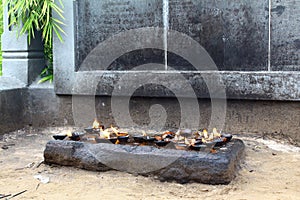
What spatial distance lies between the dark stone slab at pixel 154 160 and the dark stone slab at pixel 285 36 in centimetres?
121

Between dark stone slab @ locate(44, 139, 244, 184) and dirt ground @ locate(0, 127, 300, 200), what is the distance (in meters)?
0.06

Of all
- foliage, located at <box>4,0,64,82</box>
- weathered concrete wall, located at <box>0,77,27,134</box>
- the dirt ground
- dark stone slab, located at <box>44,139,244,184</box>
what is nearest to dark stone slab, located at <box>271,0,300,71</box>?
the dirt ground

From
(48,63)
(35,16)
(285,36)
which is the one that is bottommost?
(48,63)

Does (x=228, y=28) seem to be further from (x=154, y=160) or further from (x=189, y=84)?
(x=154, y=160)

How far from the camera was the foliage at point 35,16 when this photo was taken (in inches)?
207

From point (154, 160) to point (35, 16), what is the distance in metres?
3.00

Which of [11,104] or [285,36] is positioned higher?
[285,36]

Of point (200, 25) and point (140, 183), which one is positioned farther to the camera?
point (200, 25)

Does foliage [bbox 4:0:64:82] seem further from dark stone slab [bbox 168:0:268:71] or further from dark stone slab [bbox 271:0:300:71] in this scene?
dark stone slab [bbox 271:0:300:71]

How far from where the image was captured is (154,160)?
3283mm

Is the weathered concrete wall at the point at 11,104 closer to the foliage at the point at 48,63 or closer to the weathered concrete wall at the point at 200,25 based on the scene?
the foliage at the point at 48,63

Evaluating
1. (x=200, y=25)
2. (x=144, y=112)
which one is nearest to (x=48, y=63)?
(x=144, y=112)

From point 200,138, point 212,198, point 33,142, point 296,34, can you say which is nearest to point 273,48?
point 296,34

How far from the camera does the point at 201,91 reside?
461 cm
